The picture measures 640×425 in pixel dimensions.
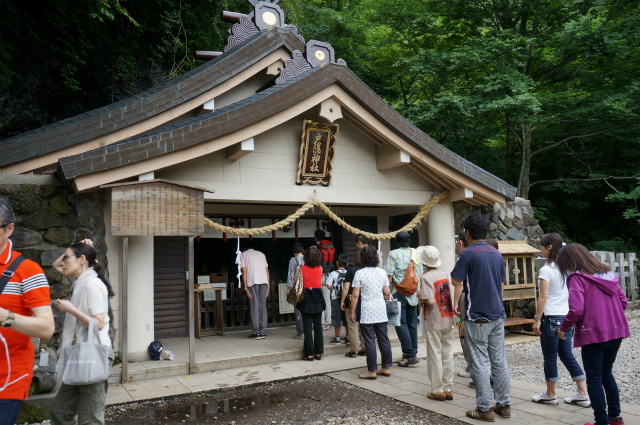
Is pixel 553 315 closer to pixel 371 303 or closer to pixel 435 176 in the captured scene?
pixel 371 303

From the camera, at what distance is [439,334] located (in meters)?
5.50

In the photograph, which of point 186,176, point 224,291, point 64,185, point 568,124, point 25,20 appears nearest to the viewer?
point 64,185

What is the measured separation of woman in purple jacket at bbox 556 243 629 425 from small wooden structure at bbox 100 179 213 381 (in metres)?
4.75

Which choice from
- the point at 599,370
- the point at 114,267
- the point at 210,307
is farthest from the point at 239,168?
the point at 599,370

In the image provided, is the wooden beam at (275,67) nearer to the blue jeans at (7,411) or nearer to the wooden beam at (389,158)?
the wooden beam at (389,158)

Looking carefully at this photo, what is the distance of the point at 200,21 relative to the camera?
47.4 ft

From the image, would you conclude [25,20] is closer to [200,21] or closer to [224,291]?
[200,21]

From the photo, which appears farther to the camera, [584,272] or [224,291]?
[224,291]

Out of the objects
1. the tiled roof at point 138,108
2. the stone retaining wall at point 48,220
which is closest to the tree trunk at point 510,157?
the tiled roof at point 138,108

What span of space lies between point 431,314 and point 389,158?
395 cm

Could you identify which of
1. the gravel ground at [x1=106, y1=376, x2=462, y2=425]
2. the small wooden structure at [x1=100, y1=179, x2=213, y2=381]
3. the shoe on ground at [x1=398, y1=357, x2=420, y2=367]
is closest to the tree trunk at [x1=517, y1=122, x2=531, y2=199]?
the shoe on ground at [x1=398, y1=357, x2=420, y2=367]

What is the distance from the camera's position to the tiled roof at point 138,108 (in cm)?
706

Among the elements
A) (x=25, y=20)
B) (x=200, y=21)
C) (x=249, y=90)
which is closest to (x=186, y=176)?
(x=249, y=90)

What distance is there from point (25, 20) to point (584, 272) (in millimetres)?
13518
